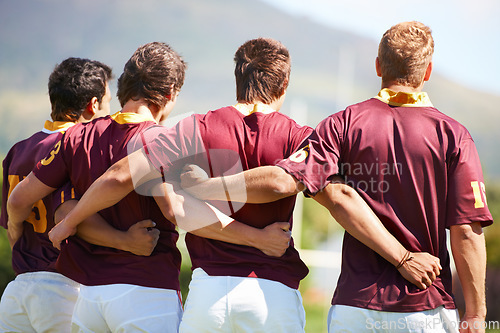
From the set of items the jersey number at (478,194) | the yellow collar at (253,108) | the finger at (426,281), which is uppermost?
the yellow collar at (253,108)

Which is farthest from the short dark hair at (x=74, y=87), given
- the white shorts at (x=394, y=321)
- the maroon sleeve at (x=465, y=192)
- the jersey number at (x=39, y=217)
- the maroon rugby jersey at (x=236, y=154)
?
the maroon sleeve at (x=465, y=192)

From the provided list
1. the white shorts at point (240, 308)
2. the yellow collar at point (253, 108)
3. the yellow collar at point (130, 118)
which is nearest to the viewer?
the white shorts at point (240, 308)

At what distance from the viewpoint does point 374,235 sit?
2.14 meters

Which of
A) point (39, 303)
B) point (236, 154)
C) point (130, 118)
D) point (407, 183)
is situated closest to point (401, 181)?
point (407, 183)

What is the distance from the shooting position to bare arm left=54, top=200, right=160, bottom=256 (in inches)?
98.3

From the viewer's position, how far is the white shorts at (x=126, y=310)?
2430mm

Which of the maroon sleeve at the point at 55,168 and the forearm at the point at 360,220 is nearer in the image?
the forearm at the point at 360,220

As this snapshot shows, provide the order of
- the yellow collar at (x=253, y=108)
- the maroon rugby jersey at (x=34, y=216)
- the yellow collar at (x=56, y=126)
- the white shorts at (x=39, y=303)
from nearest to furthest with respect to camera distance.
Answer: the yellow collar at (x=253, y=108), the white shorts at (x=39, y=303), the maroon rugby jersey at (x=34, y=216), the yellow collar at (x=56, y=126)

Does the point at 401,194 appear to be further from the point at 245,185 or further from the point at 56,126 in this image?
the point at 56,126

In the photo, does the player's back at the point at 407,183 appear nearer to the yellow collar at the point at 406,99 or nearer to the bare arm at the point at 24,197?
the yellow collar at the point at 406,99

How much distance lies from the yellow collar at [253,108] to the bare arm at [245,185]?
31 centimetres

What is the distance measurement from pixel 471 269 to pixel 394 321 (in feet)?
1.17

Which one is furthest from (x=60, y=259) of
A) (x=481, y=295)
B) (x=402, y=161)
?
(x=481, y=295)

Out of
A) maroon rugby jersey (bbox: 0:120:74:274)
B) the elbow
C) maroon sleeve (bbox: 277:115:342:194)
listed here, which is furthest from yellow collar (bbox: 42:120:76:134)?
maroon sleeve (bbox: 277:115:342:194)
